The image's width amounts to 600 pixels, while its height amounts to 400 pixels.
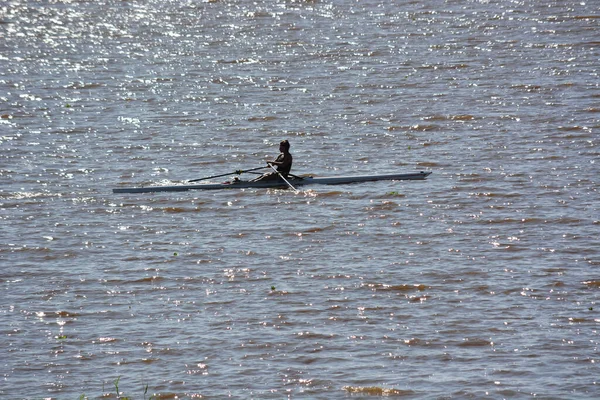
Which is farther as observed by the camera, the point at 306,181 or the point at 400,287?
the point at 306,181

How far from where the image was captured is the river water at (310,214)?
13406 millimetres

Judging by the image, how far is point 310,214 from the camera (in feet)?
64.9

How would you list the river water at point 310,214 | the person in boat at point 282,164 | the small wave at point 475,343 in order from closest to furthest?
1. the river water at point 310,214
2. the small wave at point 475,343
3. the person in boat at point 282,164

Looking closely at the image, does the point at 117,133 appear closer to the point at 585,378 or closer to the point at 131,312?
the point at 131,312

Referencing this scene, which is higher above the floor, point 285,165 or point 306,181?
point 285,165


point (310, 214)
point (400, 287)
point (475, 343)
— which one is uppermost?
point (310, 214)

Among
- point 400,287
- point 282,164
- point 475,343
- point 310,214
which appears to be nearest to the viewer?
point 475,343

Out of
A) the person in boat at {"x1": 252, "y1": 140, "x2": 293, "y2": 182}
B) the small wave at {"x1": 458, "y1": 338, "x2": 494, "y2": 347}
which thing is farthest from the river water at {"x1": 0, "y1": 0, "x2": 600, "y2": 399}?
the person in boat at {"x1": 252, "y1": 140, "x2": 293, "y2": 182}

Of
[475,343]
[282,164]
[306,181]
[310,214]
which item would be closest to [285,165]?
[282,164]

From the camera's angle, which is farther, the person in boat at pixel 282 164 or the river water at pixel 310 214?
the person in boat at pixel 282 164

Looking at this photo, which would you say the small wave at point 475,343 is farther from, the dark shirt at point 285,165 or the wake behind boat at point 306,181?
the dark shirt at point 285,165

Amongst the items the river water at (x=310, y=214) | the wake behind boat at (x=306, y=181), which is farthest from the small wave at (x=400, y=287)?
the wake behind boat at (x=306, y=181)

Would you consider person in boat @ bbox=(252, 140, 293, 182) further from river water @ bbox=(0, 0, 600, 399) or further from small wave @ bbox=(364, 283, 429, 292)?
small wave @ bbox=(364, 283, 429, 292)

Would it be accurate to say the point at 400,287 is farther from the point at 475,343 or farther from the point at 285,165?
the point at 285,165
